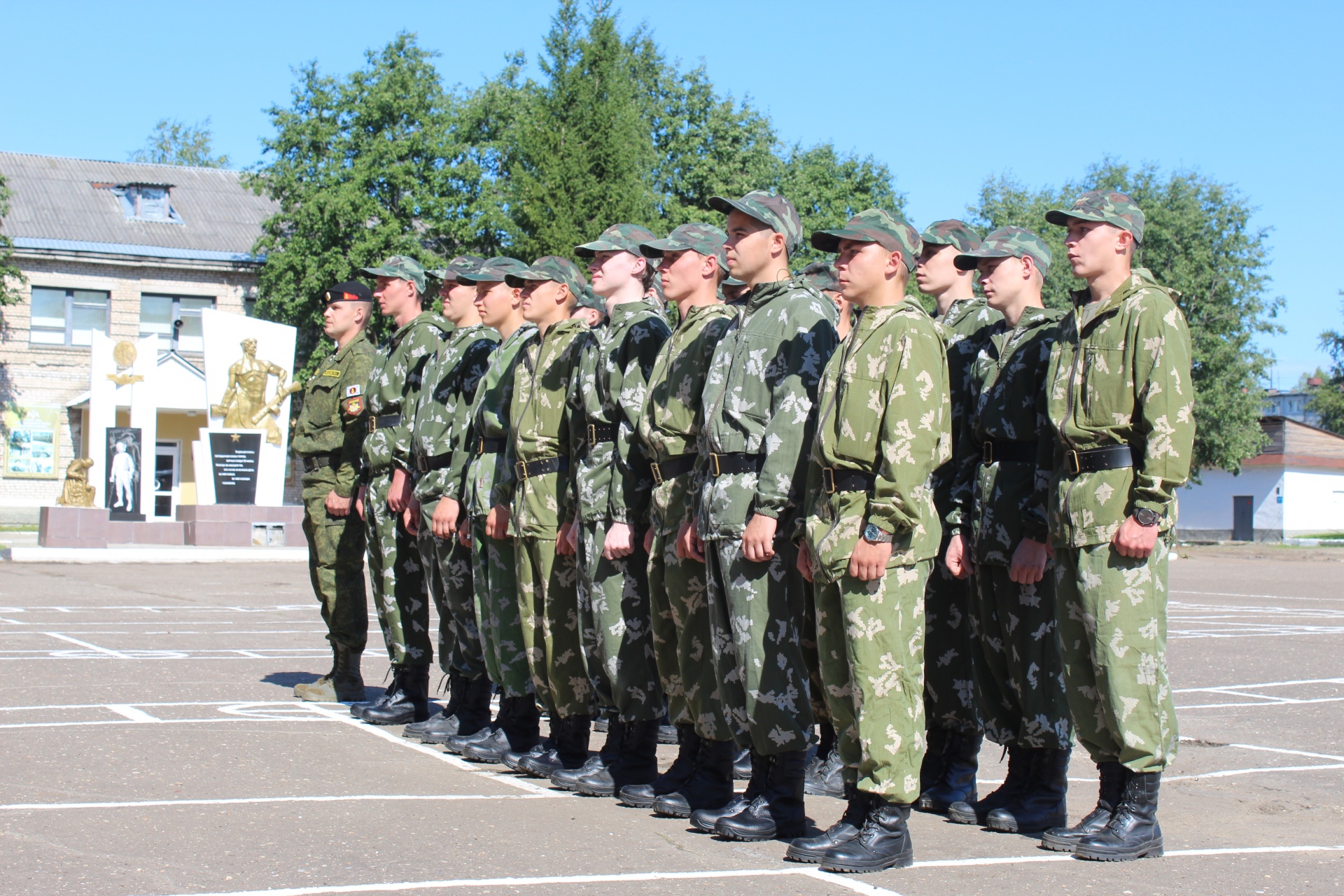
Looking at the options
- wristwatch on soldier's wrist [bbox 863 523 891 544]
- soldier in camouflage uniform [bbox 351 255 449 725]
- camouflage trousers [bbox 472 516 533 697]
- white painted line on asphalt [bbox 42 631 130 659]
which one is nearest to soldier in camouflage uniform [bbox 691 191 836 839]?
wristwatch on soldier's wrist [bbox 863 523 891 544]

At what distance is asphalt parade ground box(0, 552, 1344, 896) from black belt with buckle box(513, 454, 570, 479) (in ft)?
4.42

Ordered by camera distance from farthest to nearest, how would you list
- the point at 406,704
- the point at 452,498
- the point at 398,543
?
the point at 406,704, the point at 398,543, the point at 452,498

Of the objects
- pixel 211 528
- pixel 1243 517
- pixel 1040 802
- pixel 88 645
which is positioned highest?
pixel 1243 517

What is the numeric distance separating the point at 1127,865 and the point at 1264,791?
6.08 feet

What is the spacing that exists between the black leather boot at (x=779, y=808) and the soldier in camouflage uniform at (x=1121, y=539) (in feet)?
2.83

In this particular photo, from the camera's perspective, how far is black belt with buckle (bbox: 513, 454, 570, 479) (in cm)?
619

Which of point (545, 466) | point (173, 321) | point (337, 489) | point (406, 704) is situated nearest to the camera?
point (545, 466)

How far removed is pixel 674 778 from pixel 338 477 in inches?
142

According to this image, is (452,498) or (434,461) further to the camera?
(434,461)

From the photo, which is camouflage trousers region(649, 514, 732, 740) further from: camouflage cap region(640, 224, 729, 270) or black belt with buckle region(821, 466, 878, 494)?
camouflage cap region(640, 224, 729, 270)

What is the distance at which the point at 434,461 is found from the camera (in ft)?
23.4

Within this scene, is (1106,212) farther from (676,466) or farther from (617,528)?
(617,528)

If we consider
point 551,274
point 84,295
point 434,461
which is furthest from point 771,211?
point 84,295

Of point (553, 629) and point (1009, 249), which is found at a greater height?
point (1009, 249)
